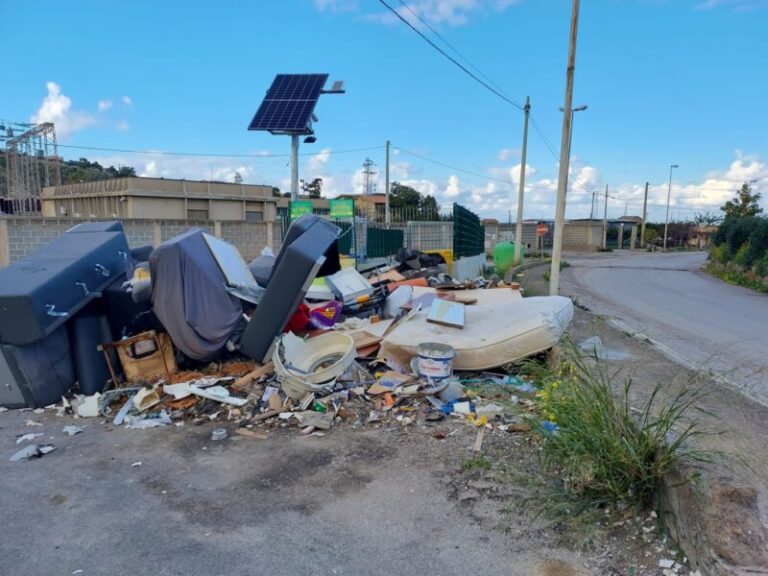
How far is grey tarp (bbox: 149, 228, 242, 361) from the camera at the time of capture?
5051mm

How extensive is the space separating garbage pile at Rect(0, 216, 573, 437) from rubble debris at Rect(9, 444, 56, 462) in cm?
62

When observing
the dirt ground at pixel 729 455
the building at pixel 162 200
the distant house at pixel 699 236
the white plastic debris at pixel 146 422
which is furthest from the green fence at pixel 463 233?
the distant house at pixel 699 236

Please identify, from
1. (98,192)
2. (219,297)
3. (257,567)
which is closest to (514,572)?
(257,567)

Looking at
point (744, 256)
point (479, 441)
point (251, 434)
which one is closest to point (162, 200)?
point (744, 256)

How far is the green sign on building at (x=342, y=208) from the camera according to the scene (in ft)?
38.7

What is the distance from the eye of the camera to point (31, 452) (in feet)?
12.5

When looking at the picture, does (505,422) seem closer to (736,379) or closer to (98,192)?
(736,379)

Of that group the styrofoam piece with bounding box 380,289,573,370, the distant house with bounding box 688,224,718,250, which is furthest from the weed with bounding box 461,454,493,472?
the distant house with bounding box 688,224,718,250

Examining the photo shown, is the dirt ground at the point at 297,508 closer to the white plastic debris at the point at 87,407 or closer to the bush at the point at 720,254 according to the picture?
the white plastic debris at the point at 87,407

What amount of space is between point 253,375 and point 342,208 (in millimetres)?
7409

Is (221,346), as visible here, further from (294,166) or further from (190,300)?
(294,166)

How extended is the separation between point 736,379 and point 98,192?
1729 inches

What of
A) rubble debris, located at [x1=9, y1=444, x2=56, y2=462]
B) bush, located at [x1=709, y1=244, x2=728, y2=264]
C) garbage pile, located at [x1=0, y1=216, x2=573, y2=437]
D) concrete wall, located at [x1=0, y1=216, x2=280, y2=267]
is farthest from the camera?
bush, located at [x1=709, y1=244, x2=728, y2=264]

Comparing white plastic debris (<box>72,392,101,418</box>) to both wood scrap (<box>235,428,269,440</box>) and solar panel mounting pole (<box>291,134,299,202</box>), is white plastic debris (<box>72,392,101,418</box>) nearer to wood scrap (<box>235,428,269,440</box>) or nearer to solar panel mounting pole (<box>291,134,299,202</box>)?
wood scrap (<box>235,428,269,440</box>)
